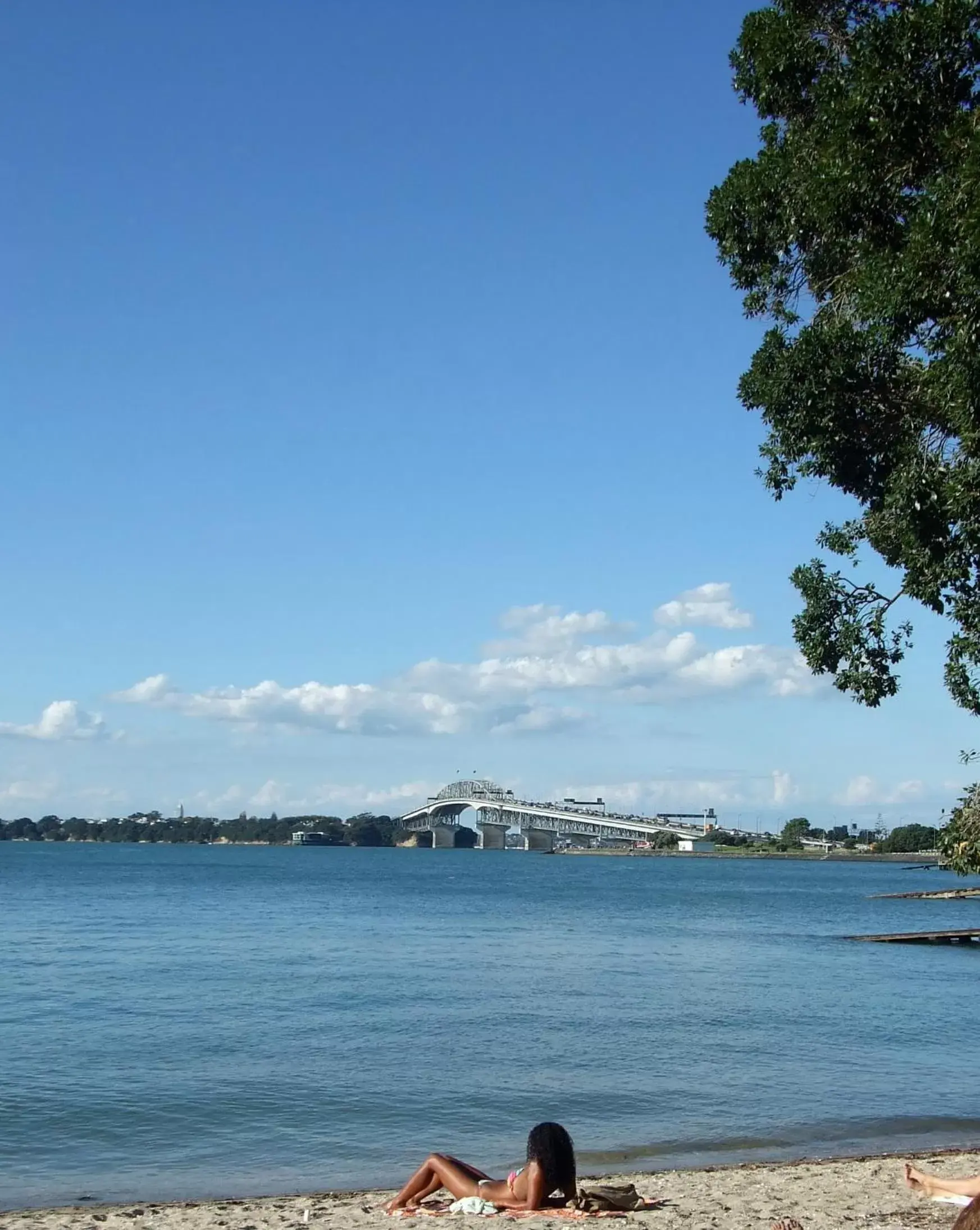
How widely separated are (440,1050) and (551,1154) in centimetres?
1500

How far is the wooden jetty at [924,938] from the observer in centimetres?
6284

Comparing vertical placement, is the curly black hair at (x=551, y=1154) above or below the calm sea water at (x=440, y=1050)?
above

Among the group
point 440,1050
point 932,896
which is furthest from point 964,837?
point 932,896

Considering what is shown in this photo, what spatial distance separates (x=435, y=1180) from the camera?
14.0 m

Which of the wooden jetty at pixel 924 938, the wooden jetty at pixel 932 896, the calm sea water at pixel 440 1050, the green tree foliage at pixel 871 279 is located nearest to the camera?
the green tree foliage at pixel 871 279

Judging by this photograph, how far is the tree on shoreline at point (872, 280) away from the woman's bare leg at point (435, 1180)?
20.9 feet

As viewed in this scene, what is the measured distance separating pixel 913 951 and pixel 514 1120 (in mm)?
41584

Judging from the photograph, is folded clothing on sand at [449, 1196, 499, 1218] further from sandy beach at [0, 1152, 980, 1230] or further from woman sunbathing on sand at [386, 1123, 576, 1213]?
sandy beach at [0, 1152, 980, 1230]

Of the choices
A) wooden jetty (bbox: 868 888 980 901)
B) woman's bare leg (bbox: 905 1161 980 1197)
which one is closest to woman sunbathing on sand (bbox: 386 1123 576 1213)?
woman's bare leg (bbox: 905 1161 980 1197)

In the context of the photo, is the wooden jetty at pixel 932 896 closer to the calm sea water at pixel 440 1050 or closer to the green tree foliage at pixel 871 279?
the calm sea water at pixel 440 1050

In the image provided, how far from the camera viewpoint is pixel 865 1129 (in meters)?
20.9

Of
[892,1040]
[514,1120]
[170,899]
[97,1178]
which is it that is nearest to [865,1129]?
[514,1120]

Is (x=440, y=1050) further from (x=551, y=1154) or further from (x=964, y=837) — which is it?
(x=964, y=837)

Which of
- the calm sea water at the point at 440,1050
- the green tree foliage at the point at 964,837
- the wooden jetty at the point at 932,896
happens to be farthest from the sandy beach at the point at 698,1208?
the wooden jetty at the point at 932,896
